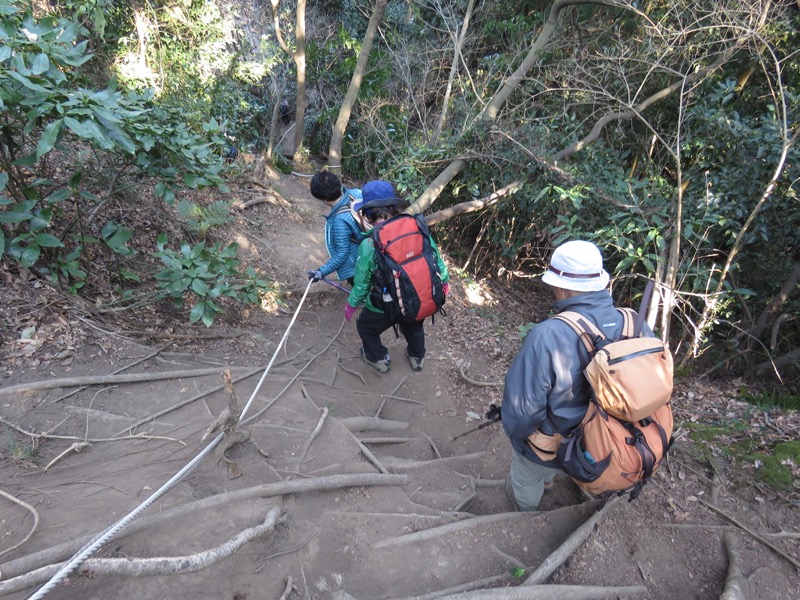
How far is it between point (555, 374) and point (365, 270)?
6.95 feet

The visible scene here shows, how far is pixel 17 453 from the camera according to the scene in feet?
9.18

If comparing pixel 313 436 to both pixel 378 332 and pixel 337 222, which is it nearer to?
pixel 378 332

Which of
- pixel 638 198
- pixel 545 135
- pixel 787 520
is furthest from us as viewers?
pixel 545 135

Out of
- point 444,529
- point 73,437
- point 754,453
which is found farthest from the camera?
point 754,453

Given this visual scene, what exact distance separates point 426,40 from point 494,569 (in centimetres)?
1238

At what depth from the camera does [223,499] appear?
2604mm

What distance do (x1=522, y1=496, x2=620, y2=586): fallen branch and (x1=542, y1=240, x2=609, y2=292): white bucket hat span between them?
1.46 metres

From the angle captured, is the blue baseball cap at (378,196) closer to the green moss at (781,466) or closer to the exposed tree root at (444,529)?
the exposed tree root at (444,529)

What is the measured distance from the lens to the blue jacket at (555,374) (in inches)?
103

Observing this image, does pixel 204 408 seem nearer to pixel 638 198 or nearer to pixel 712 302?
pixel 712 302

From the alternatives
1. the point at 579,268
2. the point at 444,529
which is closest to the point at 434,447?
the point at 444,529

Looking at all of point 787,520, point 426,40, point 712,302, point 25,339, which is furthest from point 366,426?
point 426,40

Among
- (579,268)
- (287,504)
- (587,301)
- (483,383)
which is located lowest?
(483,383)

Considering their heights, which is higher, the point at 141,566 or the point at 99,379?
the point at 141,566
